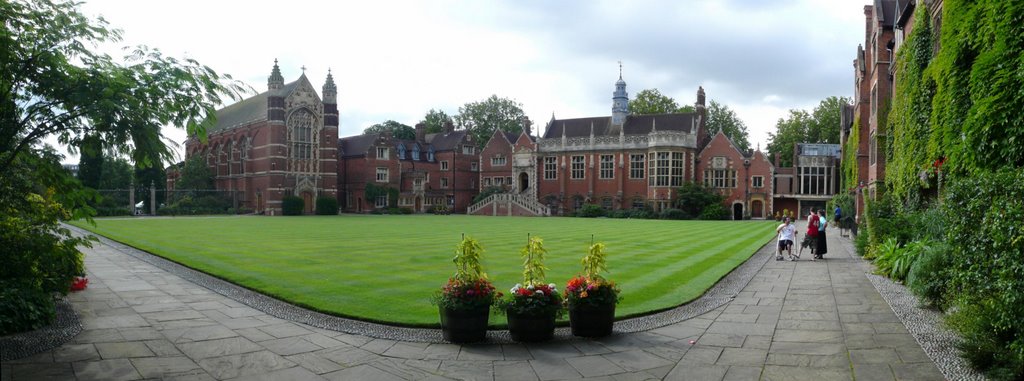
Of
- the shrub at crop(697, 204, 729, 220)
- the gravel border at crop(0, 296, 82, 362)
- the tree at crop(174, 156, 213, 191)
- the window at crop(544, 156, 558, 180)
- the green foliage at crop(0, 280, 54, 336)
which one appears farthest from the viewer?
the window at crop(544, 156, 558, 180)

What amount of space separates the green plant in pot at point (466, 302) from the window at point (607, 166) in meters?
54.6

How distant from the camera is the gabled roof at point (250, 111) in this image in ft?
199

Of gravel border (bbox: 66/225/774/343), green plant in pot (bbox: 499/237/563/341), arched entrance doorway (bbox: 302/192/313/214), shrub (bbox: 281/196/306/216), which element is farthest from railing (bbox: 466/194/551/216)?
green plant in pot (bbox: 499/237/563/341)

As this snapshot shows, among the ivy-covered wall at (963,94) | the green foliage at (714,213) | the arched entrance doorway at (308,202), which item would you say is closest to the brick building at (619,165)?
the green foliage at (714,213)

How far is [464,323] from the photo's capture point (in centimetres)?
747

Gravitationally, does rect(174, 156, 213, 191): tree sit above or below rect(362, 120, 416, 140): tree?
below

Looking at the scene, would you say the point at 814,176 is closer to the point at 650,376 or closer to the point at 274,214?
the point at 274,214

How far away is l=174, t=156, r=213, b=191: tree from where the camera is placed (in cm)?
6438

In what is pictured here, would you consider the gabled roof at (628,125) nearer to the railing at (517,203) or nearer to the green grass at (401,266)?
the railing at (517,203)

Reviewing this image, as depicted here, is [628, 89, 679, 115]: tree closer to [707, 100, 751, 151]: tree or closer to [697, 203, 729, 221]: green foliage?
[707, 100, 751, 151]: tree

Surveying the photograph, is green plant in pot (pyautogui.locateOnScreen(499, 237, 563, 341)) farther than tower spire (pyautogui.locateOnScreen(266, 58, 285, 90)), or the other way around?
tower spire (pyautogui.locateOnScreen(266, 58, 285, 90))

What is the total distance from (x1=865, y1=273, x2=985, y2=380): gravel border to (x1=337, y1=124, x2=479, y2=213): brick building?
2278 inches

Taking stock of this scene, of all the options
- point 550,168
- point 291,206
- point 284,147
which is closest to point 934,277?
point 550,168

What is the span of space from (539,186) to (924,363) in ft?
195
